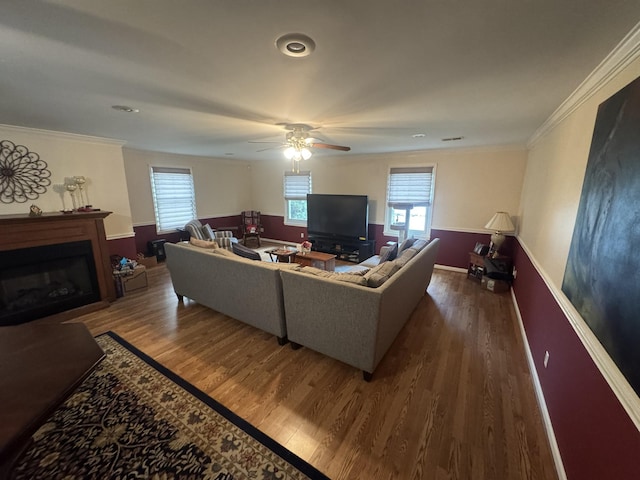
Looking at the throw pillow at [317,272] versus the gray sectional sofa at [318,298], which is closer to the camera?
the gray sectional sofa at [318,298]

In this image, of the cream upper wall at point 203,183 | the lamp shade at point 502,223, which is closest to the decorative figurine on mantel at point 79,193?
the cream upper wall at point 203,183

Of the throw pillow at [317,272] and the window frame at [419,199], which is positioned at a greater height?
the window frame at [419,199]

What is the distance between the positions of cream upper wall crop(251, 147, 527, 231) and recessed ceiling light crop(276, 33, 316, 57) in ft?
13.6

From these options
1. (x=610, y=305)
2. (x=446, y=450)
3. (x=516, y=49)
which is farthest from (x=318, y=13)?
(x=446, y=450)

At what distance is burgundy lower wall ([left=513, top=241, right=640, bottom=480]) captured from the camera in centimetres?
94

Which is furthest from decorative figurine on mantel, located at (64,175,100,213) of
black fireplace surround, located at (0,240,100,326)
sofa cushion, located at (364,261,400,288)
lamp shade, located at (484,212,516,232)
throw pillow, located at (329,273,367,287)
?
lamp shade, located at (484,212,516,232)

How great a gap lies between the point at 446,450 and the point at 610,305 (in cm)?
123

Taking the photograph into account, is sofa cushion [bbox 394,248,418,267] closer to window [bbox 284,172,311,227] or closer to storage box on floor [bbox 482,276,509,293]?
storage box on floor [bbox 482,276,509,293]

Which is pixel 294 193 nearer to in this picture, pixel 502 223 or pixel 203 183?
pixel 203 183

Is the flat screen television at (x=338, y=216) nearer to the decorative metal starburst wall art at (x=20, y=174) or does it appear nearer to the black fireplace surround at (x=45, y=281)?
the black fireplace surround at (x=45, y=281)

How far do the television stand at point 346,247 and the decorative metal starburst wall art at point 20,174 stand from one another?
4.58 metres

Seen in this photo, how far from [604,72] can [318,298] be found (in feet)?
7.79

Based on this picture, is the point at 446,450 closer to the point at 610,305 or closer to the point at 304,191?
the point at 610,305

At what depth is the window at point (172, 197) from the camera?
17.3ft
